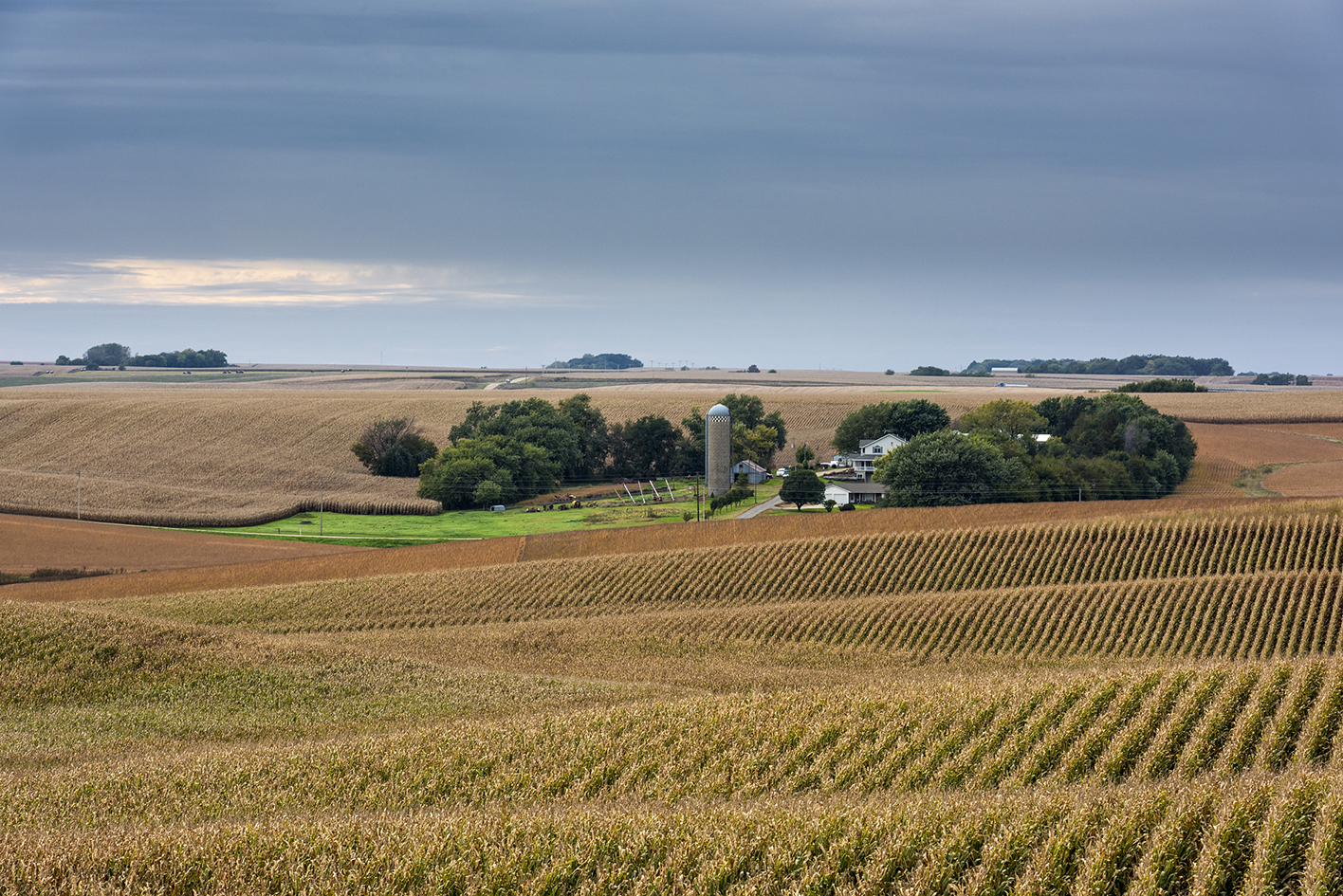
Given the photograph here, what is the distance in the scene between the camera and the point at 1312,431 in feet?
304

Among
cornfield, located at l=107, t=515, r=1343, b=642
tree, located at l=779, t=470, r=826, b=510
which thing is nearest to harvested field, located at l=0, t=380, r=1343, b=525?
tree, located at l=779, t=470, r=826, b=510

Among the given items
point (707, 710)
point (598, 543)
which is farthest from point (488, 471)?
point (707, 710)

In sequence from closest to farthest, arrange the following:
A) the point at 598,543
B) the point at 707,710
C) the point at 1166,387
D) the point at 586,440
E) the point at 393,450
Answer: the point at 707,710, the point at 598,543, the point at 393,450, the point at 586,440, the point at 1166,387

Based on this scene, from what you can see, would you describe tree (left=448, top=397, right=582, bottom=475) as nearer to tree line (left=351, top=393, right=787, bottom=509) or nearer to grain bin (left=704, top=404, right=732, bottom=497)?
tree line (left=351, top=393, right=787, bottom=509)

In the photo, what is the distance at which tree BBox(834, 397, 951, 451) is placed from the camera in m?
88.3

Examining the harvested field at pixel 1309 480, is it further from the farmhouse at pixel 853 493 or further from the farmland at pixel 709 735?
the farmland at pixel 709 735

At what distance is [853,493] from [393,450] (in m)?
39.7

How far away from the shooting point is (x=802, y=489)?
227 ft

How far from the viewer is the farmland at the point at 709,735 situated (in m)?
10.7

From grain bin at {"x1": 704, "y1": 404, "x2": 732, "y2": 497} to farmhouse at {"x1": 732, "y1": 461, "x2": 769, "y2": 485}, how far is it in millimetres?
2369

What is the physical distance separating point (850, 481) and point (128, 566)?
156ft

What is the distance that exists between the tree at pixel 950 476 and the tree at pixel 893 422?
20.4 m

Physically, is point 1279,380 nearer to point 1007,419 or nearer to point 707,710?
point 1007,419

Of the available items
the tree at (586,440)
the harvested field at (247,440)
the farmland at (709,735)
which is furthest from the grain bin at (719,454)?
the farmland at (709,735)
